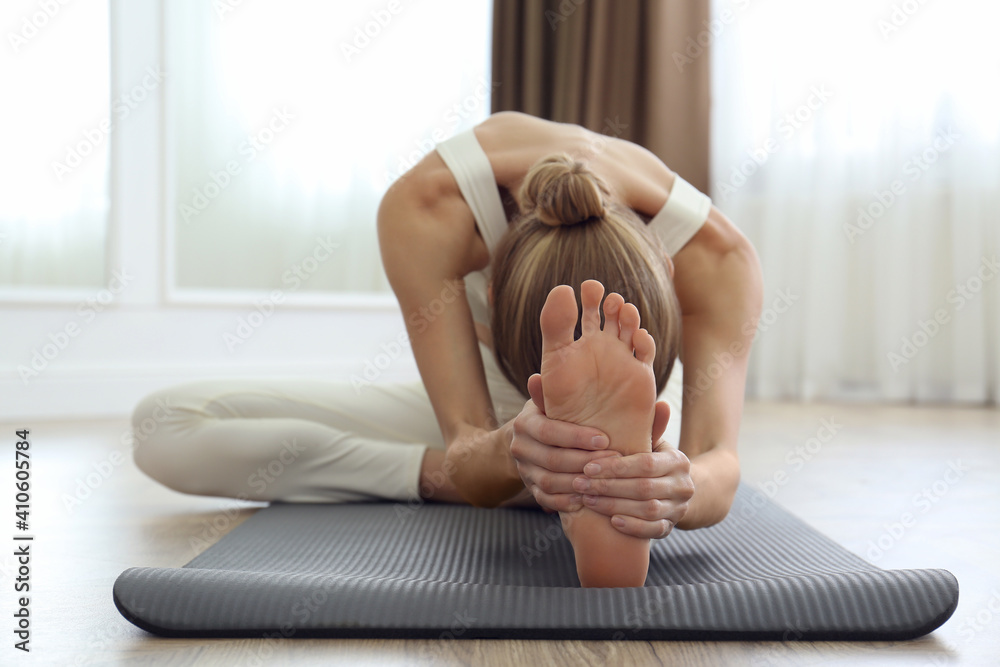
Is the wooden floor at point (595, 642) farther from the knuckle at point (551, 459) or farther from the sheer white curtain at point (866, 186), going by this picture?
the sheer white curtain at point (866, 186)

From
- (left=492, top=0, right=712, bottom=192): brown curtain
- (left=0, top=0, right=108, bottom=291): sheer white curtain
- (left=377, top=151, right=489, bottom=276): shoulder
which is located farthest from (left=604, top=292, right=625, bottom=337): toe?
(left=492, top=0, right=712, bottom=192): brown curtain

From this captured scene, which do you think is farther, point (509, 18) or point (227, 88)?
point (509, 18)

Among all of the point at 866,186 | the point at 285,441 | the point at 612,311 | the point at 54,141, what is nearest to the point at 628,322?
the point at 612,311

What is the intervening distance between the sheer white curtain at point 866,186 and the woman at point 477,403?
1.77 metres

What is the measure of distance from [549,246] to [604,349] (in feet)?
0.60

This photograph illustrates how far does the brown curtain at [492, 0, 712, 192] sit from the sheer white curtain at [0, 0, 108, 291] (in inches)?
50.3

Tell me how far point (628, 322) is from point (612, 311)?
16 millimetres

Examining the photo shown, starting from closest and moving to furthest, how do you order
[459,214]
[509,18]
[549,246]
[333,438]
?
1. [549,246]
2. [459,214]
3. [333,438]
4. [509,18]

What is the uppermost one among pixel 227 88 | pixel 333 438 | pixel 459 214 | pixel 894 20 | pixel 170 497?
pixel 894 20

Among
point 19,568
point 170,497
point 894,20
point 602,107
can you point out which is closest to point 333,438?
point 170,497

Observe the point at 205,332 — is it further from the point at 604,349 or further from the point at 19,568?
the point at 604,349

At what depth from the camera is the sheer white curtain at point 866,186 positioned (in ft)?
8.67

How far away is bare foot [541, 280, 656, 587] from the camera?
655 mm

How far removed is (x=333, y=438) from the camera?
3.88 feet
